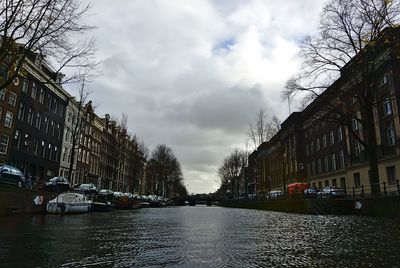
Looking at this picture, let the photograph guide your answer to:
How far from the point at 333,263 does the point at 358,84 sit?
24876 mm

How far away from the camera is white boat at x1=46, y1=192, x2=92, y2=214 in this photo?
99.6 ft

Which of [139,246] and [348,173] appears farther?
[348,173]

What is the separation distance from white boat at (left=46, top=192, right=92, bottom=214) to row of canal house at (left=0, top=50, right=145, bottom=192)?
8.46 meters

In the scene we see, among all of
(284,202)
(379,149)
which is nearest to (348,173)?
(379,149)

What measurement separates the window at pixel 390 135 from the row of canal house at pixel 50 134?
3574 cm

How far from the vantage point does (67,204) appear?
1217 inches

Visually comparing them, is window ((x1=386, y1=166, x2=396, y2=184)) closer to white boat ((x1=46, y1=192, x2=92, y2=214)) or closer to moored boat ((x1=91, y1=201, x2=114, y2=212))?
moored boat ((x1=91, y1=201, x2=114, y2=212))

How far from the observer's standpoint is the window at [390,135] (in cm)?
4209

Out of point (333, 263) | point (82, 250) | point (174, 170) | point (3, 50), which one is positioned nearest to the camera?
point (333, 263)

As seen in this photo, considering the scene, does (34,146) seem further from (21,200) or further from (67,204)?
(21,200)

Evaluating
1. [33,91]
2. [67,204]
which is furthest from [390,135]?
[33,91]

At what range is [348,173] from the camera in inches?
2127

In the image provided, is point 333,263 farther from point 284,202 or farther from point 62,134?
point 62,134

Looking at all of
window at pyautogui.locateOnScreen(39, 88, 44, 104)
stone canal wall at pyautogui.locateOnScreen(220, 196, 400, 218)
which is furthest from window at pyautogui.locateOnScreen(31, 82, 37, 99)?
stone canal wall at pyautogui.locateOnScreen(220, 196, 400, 218)
